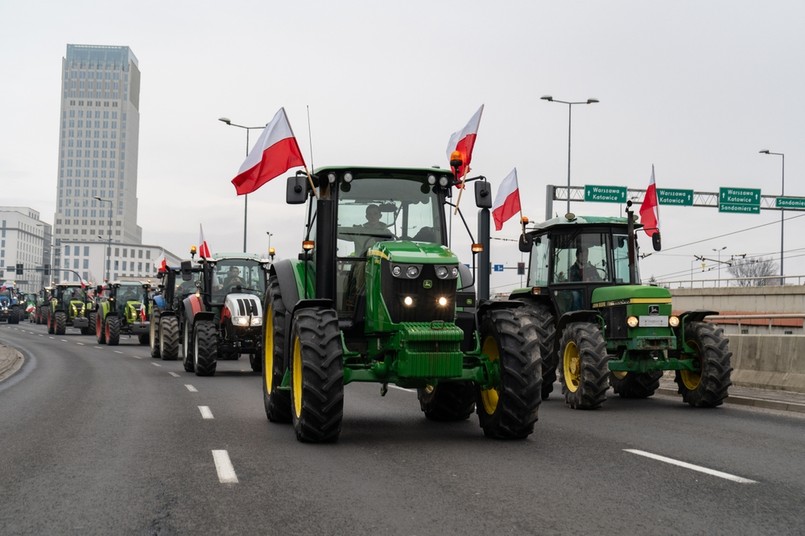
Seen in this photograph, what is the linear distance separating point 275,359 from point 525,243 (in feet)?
20.5

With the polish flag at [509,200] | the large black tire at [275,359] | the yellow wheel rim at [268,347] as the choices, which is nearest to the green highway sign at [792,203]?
the polish flag at [509,200]

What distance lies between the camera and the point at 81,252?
190 metres

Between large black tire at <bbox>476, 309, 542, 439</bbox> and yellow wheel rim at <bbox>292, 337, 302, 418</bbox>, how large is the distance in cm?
191

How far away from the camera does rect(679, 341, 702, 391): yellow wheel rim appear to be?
14.0m

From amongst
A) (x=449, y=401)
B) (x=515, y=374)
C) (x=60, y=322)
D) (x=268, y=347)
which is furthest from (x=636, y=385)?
(x=60, y=322)

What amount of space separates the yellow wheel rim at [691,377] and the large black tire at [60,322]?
42006mm

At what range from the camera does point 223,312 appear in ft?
70.1

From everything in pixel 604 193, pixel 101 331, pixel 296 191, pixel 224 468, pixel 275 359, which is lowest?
pixel 101 331

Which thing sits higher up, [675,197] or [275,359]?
[675,197]

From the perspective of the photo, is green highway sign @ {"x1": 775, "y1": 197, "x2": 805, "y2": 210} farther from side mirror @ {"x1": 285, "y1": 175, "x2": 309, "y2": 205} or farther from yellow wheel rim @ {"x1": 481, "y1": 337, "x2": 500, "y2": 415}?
side mirror @ {"x1": 285, "y1": 175, "x2": 309, "y2": 205}

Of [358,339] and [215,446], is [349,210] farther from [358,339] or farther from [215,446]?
[215,446]

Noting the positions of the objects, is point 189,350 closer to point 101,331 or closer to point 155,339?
point 155,339

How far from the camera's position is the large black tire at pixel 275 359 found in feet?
35.1

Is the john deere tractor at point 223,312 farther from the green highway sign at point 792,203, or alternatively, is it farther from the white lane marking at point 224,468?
the green highway sign at point 792,203
